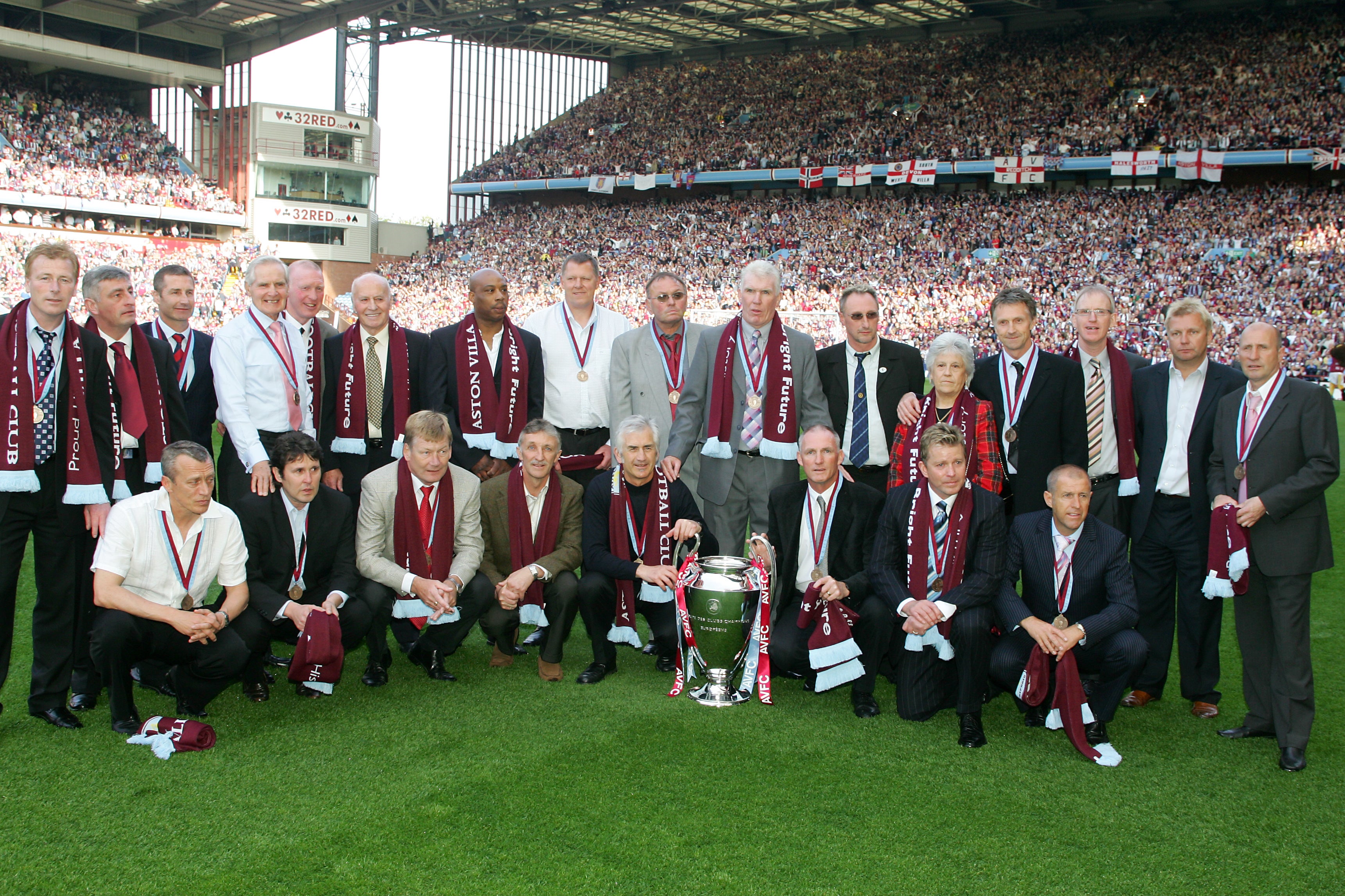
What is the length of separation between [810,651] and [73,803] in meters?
2.97

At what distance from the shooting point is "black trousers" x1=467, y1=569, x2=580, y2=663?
502cm

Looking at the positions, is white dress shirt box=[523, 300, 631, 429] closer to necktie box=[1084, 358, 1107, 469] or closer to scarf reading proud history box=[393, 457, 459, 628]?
scarf reading proud history box=[393, 457, 459, 628]

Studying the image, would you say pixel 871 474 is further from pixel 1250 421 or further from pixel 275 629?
→ pixel 275 629

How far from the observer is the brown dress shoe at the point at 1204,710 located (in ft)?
15.4

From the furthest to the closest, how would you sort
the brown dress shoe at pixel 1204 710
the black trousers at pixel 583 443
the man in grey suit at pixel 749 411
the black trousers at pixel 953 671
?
the black trousers at pixel 583 443 → the man in grey suit at pixel 749 411 → the brown dress shoe at pixel 1204 710 → the black trousers at pixel 953 671

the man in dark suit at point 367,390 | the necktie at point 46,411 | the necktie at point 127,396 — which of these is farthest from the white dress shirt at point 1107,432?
the necktie at point 46,411

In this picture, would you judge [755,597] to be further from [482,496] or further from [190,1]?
[190,1]

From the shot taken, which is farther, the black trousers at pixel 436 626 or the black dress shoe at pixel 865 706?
the black trousers at pixel 436 626

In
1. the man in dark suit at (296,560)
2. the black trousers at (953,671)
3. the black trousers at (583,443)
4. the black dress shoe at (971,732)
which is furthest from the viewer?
the black trousers at (583,443)

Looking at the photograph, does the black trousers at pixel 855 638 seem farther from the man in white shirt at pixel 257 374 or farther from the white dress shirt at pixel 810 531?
the man in white shirt at pixel 257 374

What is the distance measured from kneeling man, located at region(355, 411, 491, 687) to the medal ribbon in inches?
138

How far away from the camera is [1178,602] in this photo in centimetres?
489

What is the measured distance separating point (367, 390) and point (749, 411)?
81.7 inches

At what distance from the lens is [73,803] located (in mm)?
3553
